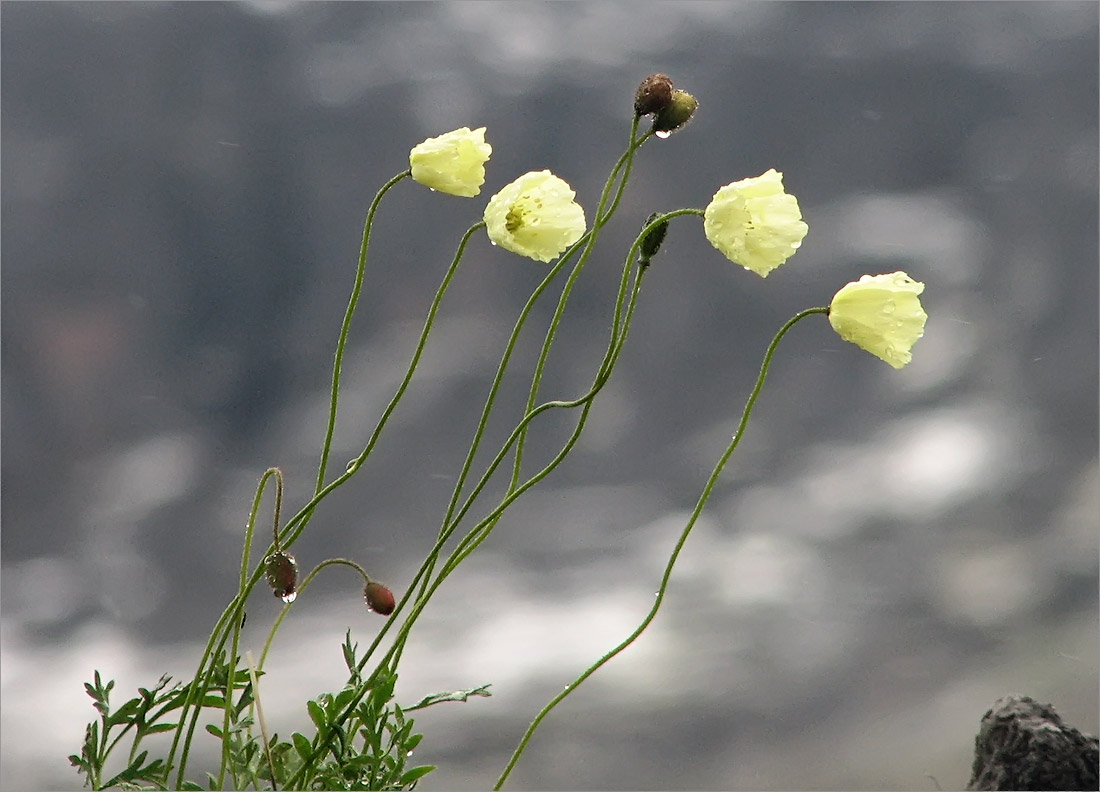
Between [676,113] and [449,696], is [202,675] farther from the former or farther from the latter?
[676,113]

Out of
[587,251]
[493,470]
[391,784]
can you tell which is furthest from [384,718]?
[587,251]

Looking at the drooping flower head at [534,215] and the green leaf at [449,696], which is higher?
the drooping flower head at [534,215]

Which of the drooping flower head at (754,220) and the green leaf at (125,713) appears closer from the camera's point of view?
the drooping flower head at (754,220)

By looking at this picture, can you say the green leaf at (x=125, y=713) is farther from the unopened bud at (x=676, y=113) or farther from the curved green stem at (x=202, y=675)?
the unopened bud at (x=676, y=113)

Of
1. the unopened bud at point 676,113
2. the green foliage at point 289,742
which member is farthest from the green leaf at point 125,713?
the unopened bud at point 676,113

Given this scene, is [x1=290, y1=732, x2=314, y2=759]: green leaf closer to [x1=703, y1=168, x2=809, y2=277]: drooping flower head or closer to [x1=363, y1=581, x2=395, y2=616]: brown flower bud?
[x1=363, y1=581, x2=395, y2=616]: brown flower bud

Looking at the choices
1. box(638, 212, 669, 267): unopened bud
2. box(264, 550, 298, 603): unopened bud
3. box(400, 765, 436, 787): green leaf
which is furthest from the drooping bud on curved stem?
box(638, 212, 669, 267): unopened bud
